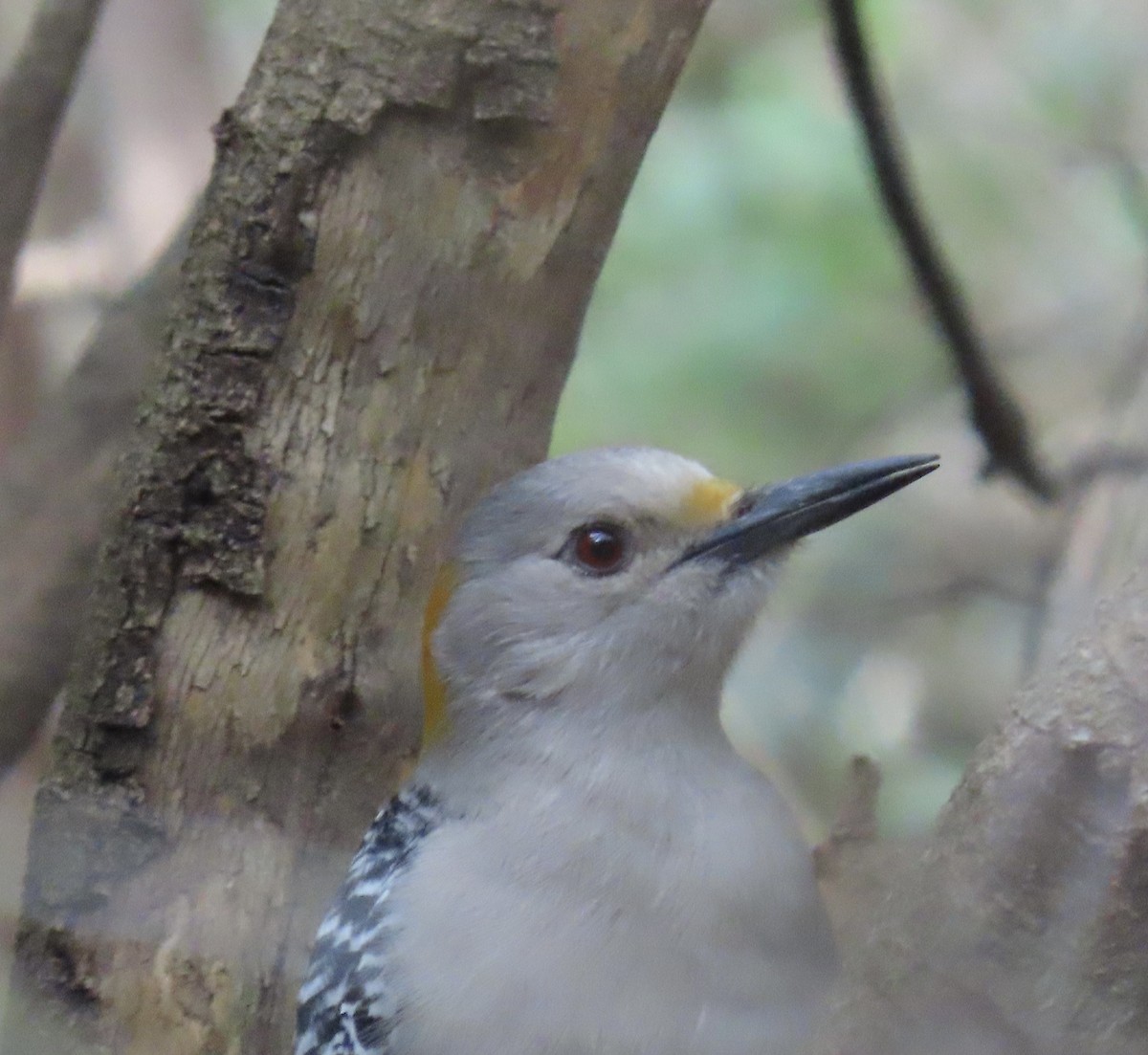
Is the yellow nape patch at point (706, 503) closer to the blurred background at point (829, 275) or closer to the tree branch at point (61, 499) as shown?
the tree branch at point (61, 499)

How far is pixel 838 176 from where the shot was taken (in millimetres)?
5254

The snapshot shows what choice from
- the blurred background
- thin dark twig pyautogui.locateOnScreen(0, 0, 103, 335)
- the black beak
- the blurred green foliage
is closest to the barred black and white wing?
the black beak

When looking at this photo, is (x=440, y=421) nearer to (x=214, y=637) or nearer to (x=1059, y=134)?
(x=214, y=637)

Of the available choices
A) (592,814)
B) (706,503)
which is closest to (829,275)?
(706,503)

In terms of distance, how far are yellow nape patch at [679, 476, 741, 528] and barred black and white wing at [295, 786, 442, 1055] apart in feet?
1.83

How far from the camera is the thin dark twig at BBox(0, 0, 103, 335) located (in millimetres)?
3227

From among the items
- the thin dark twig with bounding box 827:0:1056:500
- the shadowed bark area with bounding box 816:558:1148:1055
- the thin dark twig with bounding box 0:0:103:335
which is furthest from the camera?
the thin dark twig with bounding box 827:0:1056:500

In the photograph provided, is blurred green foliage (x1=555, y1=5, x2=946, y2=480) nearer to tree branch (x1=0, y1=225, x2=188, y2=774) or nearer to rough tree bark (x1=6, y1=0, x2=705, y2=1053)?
tree branch (x1=0, y1=225, x2=188, y2=774)

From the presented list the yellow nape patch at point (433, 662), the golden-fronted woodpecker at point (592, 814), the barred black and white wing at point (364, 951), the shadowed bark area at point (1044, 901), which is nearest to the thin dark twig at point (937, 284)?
the golden-fronted woodpecker at point (592, 814)

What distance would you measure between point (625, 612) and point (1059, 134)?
367 cm

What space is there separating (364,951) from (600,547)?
666 mm

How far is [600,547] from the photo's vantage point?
2395mm

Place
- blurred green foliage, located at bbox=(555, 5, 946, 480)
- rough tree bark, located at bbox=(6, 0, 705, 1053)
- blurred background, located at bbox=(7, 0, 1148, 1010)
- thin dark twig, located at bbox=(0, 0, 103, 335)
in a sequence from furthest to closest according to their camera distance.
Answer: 1. blurred green foliage, located at bbox=(555, 5, 946, 480)
2. blurred background, located at bbox=(7, 0, 1148, 1010)
3. thin dark twig, located at bbox=(0, 0, 103, 335)
4. rough tree bark, located at bbox=(6, 0, 705, 1053)

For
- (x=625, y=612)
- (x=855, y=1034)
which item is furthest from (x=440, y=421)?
(x=855, y=1034)
